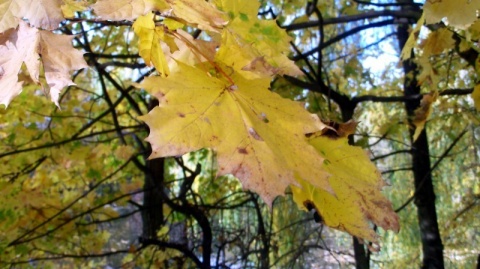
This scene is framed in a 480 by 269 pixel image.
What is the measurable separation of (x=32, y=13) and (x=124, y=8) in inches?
4.0

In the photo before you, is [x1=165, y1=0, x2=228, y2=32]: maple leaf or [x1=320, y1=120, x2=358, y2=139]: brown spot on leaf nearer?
[x1=165, y1=0, x2=228, y2=32]: maple leaf

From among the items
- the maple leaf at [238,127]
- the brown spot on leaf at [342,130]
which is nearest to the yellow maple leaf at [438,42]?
the brown spot on leaf at [342,130]

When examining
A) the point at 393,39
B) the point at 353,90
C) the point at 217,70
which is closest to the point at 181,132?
the point at 217,70

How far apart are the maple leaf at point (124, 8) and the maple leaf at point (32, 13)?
53 millimetres

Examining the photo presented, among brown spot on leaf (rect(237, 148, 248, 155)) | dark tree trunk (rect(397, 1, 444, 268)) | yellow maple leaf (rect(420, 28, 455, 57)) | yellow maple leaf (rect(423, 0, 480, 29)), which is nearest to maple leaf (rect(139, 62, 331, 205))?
brown spot on leaf (rect(237, 148, 248, 155))

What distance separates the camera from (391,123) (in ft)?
7.19

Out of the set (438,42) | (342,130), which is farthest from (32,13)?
(438,42)

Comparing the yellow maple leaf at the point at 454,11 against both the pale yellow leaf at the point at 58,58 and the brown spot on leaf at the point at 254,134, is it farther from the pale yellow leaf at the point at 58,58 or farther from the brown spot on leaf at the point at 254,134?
the pale yellow leaf at the point at 58,58

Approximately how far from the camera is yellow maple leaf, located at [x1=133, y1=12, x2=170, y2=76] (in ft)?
1.92

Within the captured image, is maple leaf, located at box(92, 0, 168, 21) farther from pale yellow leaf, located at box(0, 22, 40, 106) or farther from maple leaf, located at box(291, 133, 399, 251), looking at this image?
maple leaf, located at box(291, 133, 399, 251)

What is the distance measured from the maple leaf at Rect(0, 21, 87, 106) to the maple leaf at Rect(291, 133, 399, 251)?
12.7 inches

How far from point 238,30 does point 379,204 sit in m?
0.30

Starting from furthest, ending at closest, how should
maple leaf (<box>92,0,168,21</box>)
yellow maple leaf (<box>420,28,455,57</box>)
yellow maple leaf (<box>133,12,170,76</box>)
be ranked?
yellow maple leaf (<box>420,28,455,57</box>)
yellow maple leaf (<box>133,12,170,76</box>)
maple leaf (<box>92,0,168,21</box>)

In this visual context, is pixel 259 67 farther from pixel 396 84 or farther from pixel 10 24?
pixel 396 84
